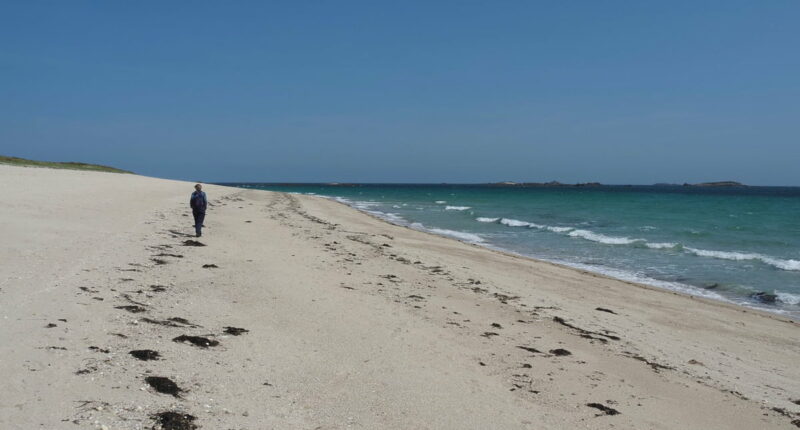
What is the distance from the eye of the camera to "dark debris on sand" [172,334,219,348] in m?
5.68

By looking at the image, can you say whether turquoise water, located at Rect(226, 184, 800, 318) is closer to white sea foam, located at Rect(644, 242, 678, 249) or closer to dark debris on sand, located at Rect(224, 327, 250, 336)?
white sea foam, located at Rect(644, 242, 678, 249)

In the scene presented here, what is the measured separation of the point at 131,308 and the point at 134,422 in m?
3.05

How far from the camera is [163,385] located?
14.8 ft

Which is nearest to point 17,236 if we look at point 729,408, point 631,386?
point 631,386

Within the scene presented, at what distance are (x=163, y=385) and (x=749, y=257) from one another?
68.3 feet

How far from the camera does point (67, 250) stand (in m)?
9.41

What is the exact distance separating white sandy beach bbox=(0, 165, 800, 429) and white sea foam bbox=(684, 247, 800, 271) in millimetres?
7651

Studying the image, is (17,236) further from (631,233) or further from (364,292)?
(631,233)

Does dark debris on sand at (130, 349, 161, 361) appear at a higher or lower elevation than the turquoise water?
higher

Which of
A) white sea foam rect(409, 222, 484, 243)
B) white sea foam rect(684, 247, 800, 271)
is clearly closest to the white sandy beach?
white sea foam rect(684, 247, 800, 271)

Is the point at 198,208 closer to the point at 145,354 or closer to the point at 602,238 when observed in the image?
the point at 145,354

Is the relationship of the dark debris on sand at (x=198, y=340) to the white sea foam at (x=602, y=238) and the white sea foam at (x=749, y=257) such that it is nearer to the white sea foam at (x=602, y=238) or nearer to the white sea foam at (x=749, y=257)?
the white sea foam at (x=749, y=257)

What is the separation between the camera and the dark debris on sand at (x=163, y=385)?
4.42m

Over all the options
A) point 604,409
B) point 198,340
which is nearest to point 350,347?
point 198,340
